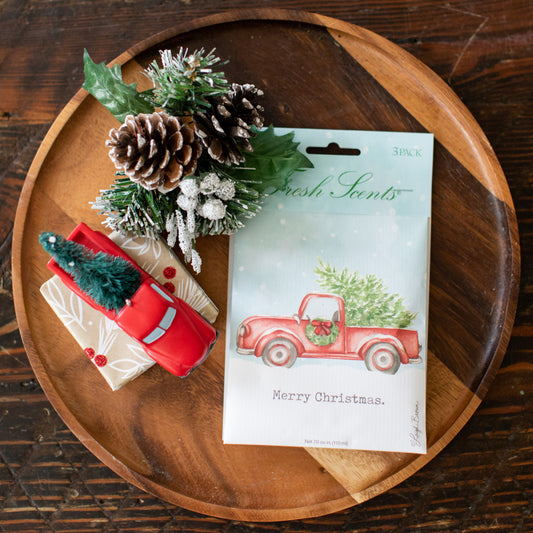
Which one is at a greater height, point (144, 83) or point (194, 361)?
point (144, 83)

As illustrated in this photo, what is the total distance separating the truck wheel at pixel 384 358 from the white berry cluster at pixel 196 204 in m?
0.28

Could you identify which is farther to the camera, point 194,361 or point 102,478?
point 102,478

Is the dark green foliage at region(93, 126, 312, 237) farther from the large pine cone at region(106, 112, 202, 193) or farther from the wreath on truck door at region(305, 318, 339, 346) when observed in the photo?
the wreath on truck door at region(305, 318, 339, 346)

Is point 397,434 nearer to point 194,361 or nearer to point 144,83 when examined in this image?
point 194,361

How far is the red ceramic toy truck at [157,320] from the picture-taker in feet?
1.66

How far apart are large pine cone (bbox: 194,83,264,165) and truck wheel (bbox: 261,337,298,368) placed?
27cm

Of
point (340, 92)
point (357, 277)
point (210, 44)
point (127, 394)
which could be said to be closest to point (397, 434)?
point (357, 277)

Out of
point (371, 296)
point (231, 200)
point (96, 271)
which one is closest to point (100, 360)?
point (96, 271)

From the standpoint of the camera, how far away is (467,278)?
0.61 metres

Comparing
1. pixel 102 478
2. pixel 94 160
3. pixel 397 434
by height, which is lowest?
pixel 102 478

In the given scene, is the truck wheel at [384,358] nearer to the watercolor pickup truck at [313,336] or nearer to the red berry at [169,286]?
the watercolor pickup truck at [313,336]

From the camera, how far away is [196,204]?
52 cm

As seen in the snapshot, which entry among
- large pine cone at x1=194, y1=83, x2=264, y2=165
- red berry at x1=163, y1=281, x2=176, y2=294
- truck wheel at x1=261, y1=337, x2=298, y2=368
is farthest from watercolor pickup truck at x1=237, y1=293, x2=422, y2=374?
large pine cone at x1=194, y1=83, x2=264, y2=165

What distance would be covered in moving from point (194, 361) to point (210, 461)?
174mm
